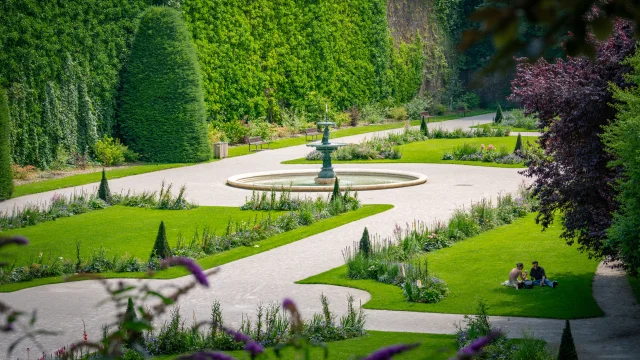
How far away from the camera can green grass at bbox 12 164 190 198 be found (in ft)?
65.6

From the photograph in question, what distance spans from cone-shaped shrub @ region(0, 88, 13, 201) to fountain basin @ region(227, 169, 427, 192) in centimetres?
499

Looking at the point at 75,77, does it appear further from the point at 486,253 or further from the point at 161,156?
the point at 486,253

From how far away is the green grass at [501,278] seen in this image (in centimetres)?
1028

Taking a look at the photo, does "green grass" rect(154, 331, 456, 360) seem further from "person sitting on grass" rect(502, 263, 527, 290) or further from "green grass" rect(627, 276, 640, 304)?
"green grass" rect(627, 276, 640, 304)

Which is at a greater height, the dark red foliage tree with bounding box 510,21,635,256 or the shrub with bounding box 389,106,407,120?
the dark red foliage tree with bounding box 510,21,635,256

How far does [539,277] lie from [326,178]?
10.5 metres

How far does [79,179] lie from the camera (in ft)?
70.8

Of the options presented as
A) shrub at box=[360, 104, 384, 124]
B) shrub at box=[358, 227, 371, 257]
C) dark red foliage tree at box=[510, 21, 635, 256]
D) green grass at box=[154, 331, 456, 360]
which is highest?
dark red foliage tree at box=[510, 21, 635, 256]

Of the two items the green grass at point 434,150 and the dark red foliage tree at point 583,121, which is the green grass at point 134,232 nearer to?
the dark red foliage tree at point 583,121

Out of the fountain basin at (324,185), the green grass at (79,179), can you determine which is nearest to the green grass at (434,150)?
the fountain basin at (324,185)

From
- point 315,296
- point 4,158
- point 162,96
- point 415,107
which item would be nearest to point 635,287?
point 315,296

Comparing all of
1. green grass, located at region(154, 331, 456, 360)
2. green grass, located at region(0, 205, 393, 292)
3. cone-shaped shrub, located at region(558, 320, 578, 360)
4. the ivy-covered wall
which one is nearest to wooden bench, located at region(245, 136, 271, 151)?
the ivy-covered wall

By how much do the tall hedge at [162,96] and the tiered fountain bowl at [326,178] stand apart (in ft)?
12.9

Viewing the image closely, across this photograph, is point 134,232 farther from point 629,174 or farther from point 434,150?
point 434,150
